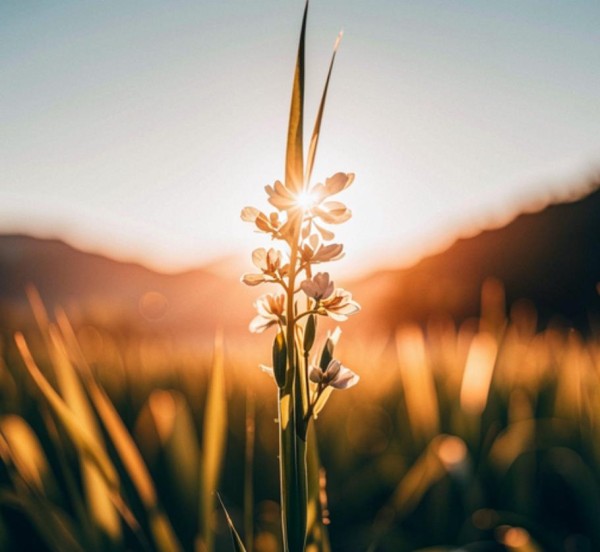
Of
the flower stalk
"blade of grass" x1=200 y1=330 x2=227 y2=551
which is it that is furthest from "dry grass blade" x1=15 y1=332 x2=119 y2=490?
the flower stalk

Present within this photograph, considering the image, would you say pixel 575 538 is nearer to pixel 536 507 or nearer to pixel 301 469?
pixel 536 507

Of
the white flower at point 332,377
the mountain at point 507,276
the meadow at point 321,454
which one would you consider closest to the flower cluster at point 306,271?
the white flower at point 332,377

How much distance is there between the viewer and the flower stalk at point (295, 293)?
48 centimetres

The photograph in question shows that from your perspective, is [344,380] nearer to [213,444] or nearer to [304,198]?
[304,198]

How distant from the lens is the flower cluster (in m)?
0.48

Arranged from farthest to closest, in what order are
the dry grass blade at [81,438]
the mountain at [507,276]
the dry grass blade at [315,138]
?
1. the mountain at [507,276]
2. the dry grass blade at [81,438]
3. the dry grass blade at [315,138]

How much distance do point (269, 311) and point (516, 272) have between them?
29.0 feet

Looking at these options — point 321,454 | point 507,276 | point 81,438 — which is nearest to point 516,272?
point 507,276

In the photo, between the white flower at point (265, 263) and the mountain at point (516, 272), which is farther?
the mountain at point (516, 272)

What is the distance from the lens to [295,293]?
0.51 meters

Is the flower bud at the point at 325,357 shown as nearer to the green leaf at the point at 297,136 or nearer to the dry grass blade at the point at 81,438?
the green leaf at the point at 297,136

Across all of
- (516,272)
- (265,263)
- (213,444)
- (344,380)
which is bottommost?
(213,444)

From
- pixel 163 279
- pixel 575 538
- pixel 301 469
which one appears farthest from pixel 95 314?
pixel 163 279

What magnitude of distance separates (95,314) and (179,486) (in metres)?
2.07
